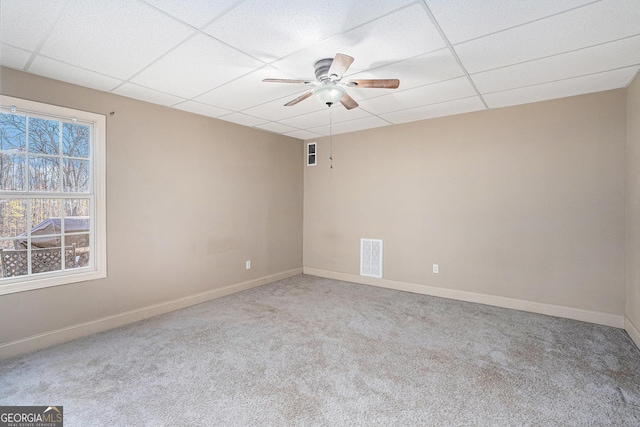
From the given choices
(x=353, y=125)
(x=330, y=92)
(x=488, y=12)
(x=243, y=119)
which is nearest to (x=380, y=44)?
(x=330, y=92)

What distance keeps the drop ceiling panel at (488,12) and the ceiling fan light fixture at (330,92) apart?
922 millimetres

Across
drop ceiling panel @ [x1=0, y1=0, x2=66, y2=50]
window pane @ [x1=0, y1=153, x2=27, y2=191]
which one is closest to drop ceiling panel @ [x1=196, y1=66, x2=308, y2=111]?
drop ceiling panel @ [x1=0, y1=0, x2=66, y2=50]

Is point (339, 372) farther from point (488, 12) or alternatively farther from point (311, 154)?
point (311, 154)

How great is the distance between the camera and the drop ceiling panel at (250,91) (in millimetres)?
A: 2777

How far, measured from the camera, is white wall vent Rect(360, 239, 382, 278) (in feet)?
15.7

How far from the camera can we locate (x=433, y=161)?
430 centimetres

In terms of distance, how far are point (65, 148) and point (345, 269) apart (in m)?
4.01

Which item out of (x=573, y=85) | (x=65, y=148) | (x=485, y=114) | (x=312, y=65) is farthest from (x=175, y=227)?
(x=573, y=85)

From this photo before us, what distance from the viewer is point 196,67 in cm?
259

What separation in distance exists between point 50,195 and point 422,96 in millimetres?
3927

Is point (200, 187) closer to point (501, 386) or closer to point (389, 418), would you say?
point (389, 418)

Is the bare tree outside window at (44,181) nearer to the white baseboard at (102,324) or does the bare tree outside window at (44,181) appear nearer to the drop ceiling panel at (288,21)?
the white baseboard at (102,324)

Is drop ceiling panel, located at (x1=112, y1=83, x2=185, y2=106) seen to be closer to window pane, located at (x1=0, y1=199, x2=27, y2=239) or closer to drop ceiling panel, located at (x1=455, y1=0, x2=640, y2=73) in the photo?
window pane, located at (x1=0, y1=199, x2=27, y2=239)

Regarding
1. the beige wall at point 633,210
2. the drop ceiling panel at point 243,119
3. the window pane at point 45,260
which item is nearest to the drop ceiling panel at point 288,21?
the drop ceiling panel at point 243,119
